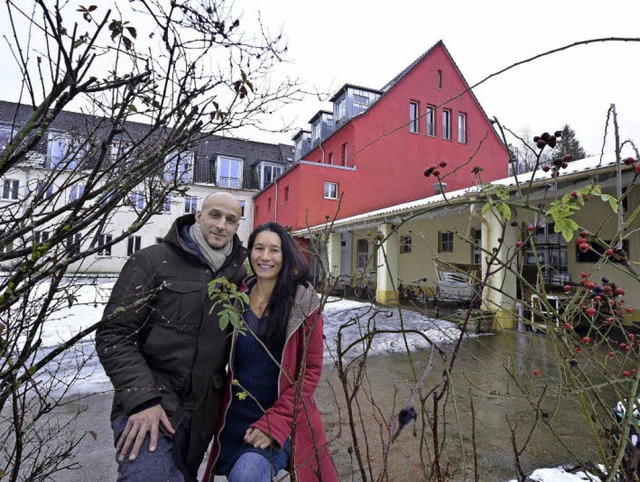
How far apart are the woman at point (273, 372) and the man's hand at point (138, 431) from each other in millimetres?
310

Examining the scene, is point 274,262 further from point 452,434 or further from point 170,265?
point 452,434

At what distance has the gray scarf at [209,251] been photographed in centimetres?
187

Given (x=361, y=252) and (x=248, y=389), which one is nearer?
(x=248, y=389)

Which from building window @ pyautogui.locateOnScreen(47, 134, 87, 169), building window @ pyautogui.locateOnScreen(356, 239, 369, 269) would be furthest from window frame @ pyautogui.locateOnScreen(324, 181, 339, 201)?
building window @ pyautogui.locateOnScreen(47, 134, 87, 169)

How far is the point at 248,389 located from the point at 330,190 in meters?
16.5

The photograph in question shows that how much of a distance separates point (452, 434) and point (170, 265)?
118 inches

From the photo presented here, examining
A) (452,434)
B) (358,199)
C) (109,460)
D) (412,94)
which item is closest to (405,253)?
(358,199)

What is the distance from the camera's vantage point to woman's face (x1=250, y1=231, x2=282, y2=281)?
1913 millimetres

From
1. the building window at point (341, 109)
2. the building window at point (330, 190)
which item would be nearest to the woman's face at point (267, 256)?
the building window at point (330, 190)

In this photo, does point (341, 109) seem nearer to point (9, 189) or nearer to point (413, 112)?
point (413, 112)

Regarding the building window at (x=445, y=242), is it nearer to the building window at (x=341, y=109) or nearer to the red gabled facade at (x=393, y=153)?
the red gabled facade at (x=393, y=153)

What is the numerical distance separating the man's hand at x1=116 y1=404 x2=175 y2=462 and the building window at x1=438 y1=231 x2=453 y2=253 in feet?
41.1

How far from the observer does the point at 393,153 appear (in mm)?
18891

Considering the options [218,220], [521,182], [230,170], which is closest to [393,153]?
[521,182]
